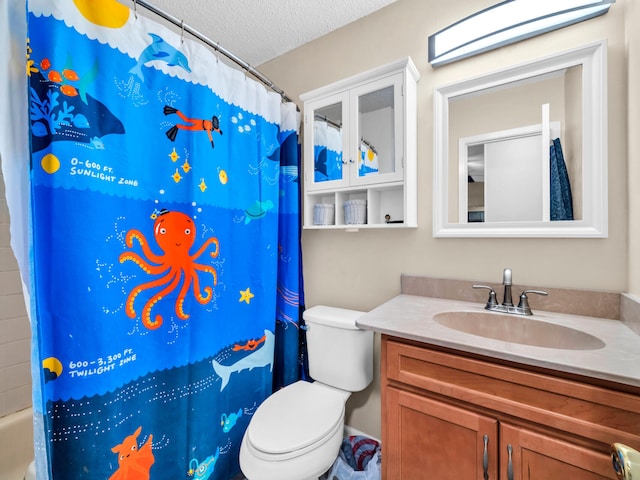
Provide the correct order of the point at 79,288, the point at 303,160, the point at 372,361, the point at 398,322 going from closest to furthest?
the point at 79,288 < the point at 398,322 < the point at 372,361 < the point at 303,160

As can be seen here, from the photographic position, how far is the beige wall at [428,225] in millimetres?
1061

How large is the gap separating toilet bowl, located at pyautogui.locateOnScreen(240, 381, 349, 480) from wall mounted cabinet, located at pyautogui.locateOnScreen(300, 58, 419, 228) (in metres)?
0.91

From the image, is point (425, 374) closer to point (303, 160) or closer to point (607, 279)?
point (607, 279)

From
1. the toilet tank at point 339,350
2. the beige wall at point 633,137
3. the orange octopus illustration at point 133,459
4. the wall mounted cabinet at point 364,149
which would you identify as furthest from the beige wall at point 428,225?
the orange octopus illustration at point 133,459

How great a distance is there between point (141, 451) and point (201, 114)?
1.43 m

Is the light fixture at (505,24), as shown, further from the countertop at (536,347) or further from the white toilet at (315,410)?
the white toilet at (315,410)

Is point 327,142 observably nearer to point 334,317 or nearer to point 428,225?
point 428,225

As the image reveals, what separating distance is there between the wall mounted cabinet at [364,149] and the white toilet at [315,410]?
1.93ft

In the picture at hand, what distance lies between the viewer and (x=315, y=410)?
1.30 meters

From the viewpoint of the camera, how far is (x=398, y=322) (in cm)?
106

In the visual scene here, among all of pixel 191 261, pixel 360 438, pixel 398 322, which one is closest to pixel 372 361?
pixel 360 438

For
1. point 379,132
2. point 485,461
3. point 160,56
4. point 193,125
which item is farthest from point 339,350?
point 160,56

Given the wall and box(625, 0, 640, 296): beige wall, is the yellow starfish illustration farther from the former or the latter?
box(625, 0, 640, 296): beige wall

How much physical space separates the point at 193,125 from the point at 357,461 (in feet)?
6.03
